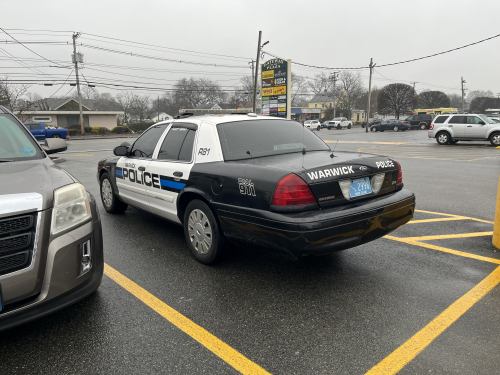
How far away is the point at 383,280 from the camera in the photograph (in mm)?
3477

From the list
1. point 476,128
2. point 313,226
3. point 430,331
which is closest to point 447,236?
point 430,331

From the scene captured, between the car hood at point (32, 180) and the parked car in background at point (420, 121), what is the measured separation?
48.4 m

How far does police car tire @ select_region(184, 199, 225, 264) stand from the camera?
3592mm

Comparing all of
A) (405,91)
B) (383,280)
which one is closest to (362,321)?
(383,280)

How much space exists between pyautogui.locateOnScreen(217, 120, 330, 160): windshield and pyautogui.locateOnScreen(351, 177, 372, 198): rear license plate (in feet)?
3.03

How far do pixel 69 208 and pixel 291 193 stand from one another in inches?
64.8

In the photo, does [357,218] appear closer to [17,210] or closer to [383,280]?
[383,280]

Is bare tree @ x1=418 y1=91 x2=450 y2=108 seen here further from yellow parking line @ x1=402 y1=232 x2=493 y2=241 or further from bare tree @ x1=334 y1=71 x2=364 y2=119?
yellow parking line @ x1=402 y1=232 x2=493 y2=241

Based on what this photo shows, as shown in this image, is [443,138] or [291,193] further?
[443,138]

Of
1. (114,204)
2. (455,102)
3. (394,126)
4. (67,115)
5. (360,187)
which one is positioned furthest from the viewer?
(455,102)

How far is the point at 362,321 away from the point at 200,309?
4.13ft

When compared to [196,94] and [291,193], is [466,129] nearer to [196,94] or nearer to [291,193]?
[291,193]

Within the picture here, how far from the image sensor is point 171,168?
13.7ft

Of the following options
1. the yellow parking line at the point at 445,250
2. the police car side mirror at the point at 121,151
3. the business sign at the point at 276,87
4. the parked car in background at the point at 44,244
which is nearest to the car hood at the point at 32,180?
the parked car in background at the point at 44,244
